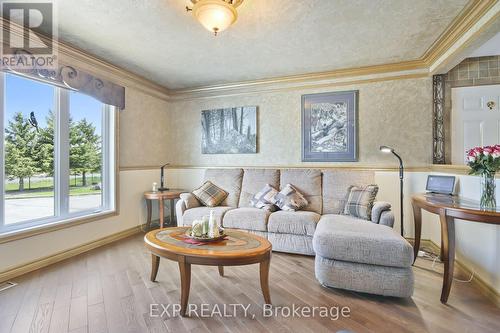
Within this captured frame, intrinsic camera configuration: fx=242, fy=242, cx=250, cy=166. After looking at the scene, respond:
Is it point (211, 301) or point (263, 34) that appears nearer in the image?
point (211, 301)

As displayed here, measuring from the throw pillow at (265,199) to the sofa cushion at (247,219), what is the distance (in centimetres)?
14

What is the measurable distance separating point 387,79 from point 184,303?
3.65 metres

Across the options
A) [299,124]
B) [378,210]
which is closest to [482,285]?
[378,210]

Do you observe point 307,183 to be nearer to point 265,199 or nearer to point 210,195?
point 265,199

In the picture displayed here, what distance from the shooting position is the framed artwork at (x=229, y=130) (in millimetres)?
4105

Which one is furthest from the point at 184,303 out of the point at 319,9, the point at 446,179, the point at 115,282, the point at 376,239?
the point at 446,179

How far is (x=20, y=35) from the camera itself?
7.82 ft

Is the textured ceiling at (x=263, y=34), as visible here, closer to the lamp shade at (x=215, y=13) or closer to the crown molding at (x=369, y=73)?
the crown molding at (x=369, y=73)

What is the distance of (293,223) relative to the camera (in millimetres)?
2885

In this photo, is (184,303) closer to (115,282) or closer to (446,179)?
(115,282)

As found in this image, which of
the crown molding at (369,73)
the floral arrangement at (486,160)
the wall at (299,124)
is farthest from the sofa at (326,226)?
the crown molding at (369,73)

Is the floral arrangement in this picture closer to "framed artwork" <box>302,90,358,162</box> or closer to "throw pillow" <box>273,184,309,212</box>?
"framed artwork" <box>302,90,358,162</box>

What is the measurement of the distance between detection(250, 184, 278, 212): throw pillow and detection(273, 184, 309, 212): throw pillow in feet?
0.21

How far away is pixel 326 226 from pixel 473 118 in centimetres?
242
